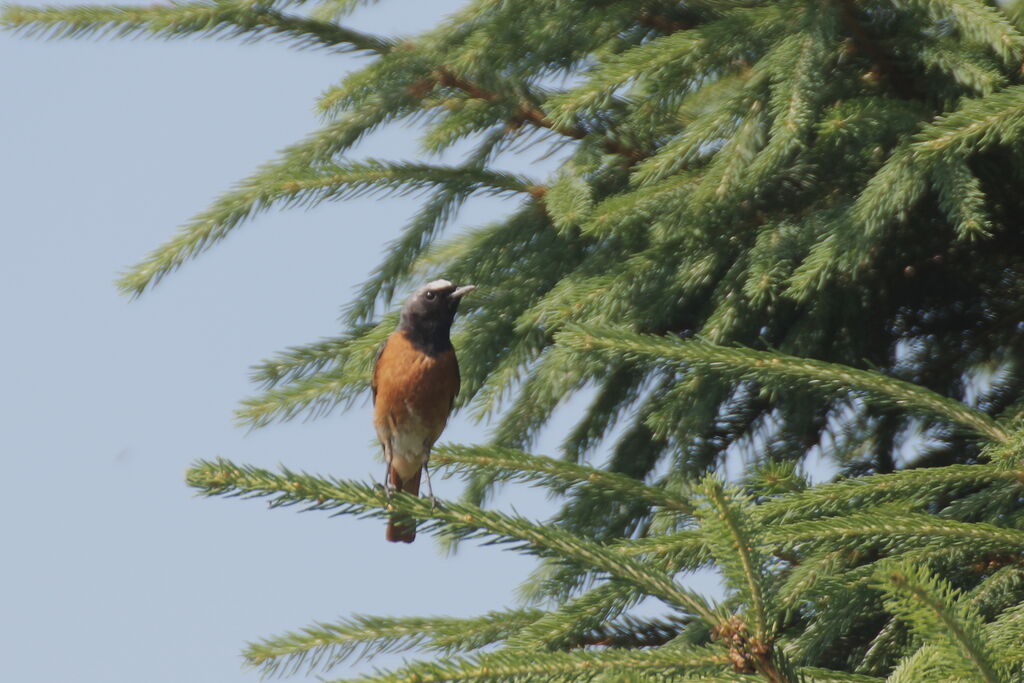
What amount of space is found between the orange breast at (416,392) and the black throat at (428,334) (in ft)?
0.10

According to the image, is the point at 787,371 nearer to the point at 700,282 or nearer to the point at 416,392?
the point at 700,282

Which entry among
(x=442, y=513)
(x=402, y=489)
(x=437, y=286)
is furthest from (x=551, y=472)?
(x=402, y=489)

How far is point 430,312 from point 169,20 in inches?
54.0

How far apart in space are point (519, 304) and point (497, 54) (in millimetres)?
847

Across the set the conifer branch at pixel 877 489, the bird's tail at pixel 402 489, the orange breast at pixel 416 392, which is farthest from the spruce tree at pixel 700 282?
the bird's tail at pixel 402 489

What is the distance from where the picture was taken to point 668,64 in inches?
124

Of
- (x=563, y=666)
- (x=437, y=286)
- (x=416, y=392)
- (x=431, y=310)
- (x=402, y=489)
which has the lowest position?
(x=402, y=489)

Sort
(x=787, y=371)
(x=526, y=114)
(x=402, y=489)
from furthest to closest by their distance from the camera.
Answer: (x=402, y=489), (x=526, y=114), (x=787, y=371)

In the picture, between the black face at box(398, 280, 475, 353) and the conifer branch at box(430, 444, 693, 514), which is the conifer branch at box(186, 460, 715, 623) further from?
the black face at box(398, 280, 475, 353)

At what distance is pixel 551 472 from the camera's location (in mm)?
2750

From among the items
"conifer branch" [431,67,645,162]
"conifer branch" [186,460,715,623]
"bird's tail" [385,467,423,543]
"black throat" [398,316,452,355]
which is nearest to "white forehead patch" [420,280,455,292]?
"black throat" [398,316,452,355]

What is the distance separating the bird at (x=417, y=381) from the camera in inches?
165

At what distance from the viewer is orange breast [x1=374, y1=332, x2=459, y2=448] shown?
14.6 feet

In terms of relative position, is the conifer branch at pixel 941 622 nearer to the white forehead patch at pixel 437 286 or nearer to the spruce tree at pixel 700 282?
the spruce tree at pixel 700 282
